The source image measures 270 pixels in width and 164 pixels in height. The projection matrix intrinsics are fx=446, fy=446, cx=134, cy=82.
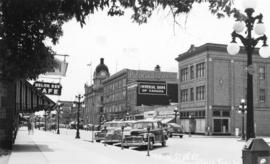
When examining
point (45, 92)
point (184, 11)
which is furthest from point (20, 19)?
point (45, 92)

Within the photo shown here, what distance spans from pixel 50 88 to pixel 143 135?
6392 mm

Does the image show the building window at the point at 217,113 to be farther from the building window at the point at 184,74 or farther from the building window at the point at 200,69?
the building window at the point at 184,74

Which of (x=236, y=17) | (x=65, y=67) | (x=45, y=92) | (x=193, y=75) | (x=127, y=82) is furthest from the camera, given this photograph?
(x=127, y=82)

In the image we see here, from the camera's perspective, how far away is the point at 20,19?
7562 millimetres

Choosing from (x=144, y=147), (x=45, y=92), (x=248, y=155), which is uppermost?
(x=45, y=92)

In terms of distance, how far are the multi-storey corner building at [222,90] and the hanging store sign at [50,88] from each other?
3537 cm

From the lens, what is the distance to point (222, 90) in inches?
2461

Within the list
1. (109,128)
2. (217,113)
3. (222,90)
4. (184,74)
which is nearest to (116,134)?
(109,128)

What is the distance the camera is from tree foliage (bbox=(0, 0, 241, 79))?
22.0 ft

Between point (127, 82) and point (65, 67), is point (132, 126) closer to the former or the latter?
point (65, 67)

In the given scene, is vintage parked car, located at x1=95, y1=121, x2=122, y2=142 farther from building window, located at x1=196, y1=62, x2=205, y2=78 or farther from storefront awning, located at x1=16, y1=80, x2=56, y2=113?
building window, located at x1=196, y1=62, x2=205, y2=78

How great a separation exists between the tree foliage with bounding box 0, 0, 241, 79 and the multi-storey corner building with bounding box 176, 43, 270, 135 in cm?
5224

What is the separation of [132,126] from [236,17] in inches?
876

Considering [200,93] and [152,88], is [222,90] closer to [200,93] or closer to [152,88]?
[200,93]
